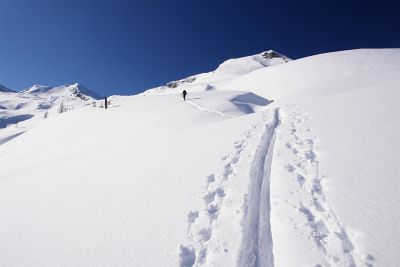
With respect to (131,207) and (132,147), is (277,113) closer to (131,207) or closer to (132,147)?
(132,147)

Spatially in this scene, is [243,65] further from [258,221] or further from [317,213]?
[258,221]

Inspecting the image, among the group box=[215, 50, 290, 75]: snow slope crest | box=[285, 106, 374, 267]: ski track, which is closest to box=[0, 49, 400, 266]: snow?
box=[285, 106, 374, 267]: ski track

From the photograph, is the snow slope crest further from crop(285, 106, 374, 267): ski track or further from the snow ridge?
the snow ridge

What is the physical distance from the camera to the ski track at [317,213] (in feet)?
13.5

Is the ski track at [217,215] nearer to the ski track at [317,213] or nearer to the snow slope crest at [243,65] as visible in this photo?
the ski track at [317,213]

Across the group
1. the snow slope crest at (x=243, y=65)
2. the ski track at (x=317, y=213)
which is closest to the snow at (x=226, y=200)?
the ski track at (x=317, y=213)

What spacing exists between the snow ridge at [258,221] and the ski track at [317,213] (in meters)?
0.65

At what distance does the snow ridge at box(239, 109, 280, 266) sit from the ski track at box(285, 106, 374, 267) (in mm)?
654

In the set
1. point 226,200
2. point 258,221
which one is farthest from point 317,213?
point 226,200

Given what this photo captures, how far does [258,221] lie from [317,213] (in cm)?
115

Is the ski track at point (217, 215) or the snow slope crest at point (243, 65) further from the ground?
the snow slope crest at point (243, 65)

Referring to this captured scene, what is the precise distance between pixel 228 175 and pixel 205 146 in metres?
2.90

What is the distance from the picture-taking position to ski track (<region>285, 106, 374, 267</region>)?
4107 millimetres

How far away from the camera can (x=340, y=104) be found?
1495cm
